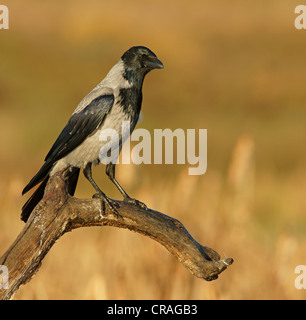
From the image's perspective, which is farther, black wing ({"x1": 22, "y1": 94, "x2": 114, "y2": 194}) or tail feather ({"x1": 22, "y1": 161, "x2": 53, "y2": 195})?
black wing ({"x1": 22, "y1": 94, "x2": 114, "y2": 194})

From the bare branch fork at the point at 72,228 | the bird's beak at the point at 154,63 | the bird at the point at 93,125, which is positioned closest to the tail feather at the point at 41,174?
the bird at the point at 93,125

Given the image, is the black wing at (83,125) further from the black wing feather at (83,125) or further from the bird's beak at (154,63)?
the bird's beak at (154,63)

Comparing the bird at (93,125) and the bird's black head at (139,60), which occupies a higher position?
the bird's black head at (139,60)

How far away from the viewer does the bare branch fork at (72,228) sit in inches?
184

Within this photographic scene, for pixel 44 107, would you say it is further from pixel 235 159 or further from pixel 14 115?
pixel 235 159

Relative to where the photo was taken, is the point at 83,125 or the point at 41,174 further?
the point at 83,125

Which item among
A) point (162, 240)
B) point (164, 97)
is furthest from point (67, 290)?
point (164, 97)

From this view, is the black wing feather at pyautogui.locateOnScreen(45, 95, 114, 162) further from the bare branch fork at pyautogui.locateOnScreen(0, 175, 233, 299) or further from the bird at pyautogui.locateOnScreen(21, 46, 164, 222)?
the bare branch fork at pyautogui.locateOnScreen(0, 175, 233, 299)

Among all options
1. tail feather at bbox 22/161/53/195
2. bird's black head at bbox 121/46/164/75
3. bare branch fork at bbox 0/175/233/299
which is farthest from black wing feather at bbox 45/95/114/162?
bare branch fork at bbox 0/175/233/299

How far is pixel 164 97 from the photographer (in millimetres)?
25375

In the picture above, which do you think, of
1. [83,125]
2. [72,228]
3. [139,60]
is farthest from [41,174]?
[139,60]

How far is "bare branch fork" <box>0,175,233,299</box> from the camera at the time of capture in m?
4.68

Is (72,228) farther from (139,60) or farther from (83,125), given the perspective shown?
(139,60)

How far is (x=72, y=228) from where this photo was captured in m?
5.01
